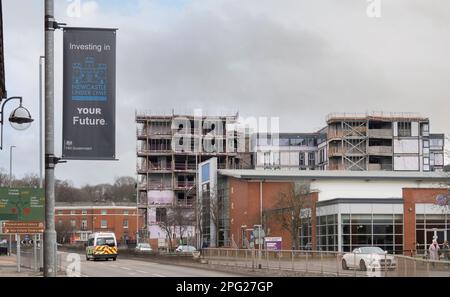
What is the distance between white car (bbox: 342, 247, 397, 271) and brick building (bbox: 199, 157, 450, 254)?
19.7 m

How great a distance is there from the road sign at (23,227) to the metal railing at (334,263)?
35.7ft

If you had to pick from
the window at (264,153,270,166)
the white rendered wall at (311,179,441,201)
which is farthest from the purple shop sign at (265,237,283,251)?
the window at (264,153,270,166)

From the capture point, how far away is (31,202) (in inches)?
1329

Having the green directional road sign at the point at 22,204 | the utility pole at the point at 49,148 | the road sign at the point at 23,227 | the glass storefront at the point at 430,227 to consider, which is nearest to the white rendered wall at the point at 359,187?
the glass storefront at the point at 430,227

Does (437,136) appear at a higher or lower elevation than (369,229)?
higher

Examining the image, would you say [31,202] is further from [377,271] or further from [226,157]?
[226,157]

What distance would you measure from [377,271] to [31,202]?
16.5m

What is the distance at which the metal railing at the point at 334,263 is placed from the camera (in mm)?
21172

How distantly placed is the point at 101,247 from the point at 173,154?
210ft

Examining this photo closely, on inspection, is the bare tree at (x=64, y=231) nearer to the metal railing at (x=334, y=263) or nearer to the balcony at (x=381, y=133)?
the balcony at (x=381, y=133)

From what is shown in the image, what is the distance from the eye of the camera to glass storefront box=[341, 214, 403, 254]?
200ft

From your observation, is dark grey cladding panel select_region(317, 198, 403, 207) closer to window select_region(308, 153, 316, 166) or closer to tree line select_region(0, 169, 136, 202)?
tree line select_region(0, 169, 136, 202)

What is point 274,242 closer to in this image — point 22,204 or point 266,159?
point 22,204

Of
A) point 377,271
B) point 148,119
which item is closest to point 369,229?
point 377,271
